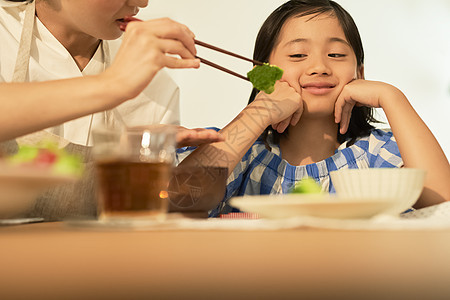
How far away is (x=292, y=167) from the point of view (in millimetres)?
1553

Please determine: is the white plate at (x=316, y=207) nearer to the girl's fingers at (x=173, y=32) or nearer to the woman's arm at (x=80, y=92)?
the woman's arm at (x=80, y=92)

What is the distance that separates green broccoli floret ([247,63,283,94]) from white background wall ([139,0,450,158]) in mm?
2486

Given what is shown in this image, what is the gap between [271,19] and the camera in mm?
1753

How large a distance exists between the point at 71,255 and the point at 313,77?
120 centimetres

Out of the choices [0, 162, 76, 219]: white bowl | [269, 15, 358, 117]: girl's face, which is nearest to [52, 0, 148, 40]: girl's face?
[269, 15, 358, 117]: girl's face

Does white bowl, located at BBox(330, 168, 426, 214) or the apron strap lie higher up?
the apron strap

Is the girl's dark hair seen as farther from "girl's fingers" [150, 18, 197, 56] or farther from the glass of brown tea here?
the glass of brown tea

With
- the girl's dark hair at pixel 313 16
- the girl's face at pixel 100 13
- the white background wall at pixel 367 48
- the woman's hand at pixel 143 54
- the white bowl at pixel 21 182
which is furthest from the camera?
the white background wall at pixel 367 48

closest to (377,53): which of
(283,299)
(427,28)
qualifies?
(427,28)

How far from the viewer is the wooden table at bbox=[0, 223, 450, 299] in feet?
1.22

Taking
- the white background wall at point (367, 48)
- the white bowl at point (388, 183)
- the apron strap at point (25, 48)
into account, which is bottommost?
the white bowl at point (388, 183)

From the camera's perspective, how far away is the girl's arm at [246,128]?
1.22 m

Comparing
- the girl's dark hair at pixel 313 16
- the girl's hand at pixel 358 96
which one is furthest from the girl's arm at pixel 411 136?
the girl's dark hair at pixel 313 16

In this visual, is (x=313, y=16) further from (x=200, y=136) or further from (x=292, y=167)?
(x=200, y=136)
